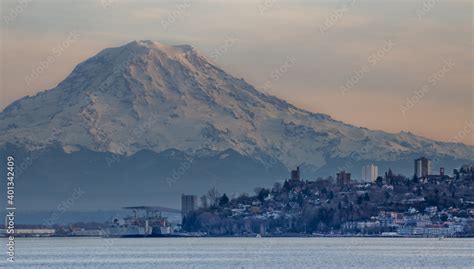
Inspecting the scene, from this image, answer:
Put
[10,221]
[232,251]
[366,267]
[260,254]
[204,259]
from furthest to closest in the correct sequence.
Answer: [232,251] → [260,254] → [204,259] → [366,267] → [10,221]

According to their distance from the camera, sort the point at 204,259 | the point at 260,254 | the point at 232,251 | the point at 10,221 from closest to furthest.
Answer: the point at 10,221
the point at 204,259
the point at 260,254
the point at 232,251

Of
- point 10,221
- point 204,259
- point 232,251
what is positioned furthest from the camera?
point 232,251

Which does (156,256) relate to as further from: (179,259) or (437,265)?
(437,265)

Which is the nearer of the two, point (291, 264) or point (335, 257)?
point (291, 264)

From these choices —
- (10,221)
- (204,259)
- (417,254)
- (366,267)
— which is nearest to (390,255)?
(417,254)

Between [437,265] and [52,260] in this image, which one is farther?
[52,260]

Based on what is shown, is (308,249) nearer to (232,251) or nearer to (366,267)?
(232,251)

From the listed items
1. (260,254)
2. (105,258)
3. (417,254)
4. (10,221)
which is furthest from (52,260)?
(10,221)
